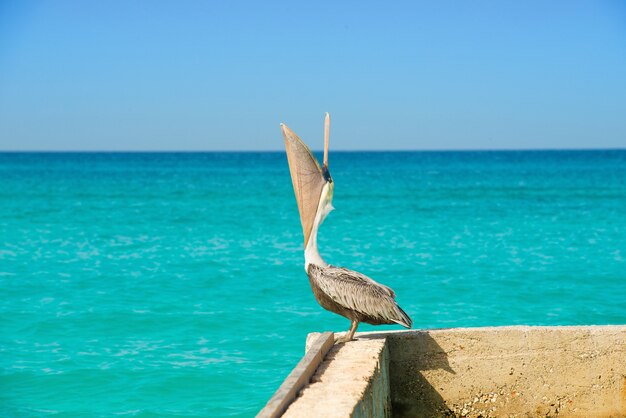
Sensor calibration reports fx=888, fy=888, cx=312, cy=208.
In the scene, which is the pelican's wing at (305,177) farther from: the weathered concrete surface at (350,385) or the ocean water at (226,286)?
the ocean water at (226,286)

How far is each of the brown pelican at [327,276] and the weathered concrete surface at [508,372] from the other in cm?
30

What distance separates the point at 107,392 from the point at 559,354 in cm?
510

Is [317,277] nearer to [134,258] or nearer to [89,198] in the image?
[134,258]

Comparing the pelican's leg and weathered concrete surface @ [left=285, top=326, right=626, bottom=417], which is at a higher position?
the pelican's leg

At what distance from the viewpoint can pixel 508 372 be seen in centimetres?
625

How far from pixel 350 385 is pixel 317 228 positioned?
1584mm

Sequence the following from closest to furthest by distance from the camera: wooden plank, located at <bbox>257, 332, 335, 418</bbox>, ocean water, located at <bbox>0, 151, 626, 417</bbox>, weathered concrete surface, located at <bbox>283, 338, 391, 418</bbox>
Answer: wooden plank, located at <bbox>257, 332, 335, 418</bbox> < weathered concrete surface, located at <bbox>283, 338, 391, 418</bbox> < ocean water, located at <bbox>0, 151, 626, 417</bbox>

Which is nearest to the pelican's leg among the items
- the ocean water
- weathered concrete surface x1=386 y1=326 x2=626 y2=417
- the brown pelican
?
the brown pelican

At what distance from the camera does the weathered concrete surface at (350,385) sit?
14.2ft

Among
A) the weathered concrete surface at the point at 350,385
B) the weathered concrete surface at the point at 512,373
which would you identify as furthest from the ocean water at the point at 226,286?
the weathered concrete surface at the point at 350,385

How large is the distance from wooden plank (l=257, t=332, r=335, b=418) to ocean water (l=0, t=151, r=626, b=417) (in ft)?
11.5

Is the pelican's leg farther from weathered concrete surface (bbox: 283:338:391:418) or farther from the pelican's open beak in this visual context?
the pelican's open beak

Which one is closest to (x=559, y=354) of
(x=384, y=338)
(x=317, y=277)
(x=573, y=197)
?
(x=384, y=338)

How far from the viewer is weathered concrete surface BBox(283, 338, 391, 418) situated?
4.32 m
